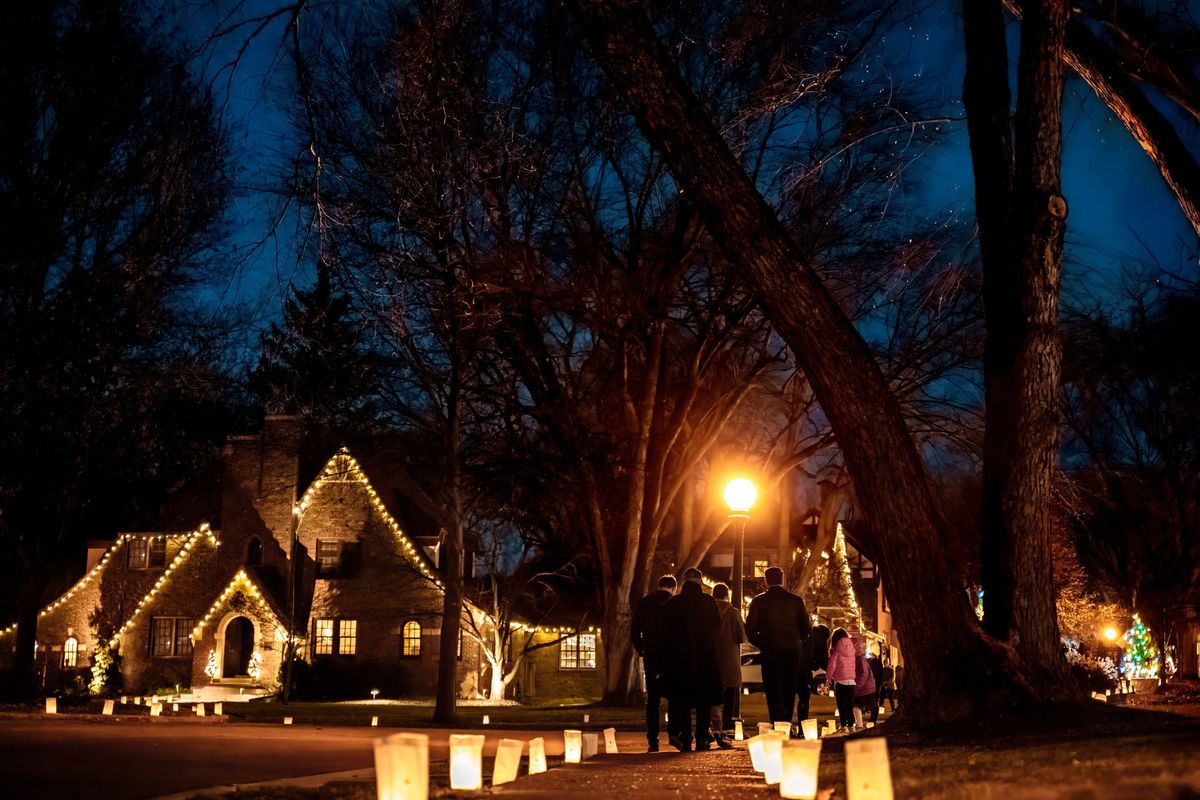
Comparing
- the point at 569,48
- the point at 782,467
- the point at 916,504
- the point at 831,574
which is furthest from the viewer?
the point at 831,574

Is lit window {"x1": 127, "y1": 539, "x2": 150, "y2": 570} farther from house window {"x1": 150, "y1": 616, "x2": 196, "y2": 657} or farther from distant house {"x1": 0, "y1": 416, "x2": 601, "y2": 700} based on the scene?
house window {"x1": 150, "y1": 616, "x2": 196, "y2": 657}

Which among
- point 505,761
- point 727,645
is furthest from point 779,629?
point 505,761

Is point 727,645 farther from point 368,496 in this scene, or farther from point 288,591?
point 368,496

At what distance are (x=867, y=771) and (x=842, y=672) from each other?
13.8 m

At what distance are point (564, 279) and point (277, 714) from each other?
38.5ft

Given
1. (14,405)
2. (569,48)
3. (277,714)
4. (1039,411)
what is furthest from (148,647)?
(1039,411)

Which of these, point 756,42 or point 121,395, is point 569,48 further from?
point 121,395

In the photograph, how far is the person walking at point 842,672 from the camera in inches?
790

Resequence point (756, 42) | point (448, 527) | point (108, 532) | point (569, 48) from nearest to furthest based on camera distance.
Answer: point (756, 42), point (569, 48), point (448, 527), point (108, 532)

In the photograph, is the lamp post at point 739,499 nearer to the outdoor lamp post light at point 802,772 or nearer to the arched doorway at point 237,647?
the outdoor lamp post light at point 802,772

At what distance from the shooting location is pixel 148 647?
1783 inches

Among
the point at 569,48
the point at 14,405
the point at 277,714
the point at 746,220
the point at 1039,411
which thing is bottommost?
the point at 277,714

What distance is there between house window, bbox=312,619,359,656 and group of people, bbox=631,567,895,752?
2904 centimetres

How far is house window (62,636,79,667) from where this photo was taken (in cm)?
4816
